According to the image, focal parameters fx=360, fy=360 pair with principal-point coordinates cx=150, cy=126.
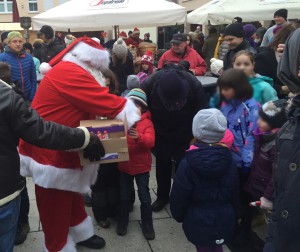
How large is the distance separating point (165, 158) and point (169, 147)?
0.46 ft

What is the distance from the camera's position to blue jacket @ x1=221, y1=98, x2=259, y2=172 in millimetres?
2166

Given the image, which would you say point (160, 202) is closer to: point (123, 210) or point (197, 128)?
point (123, 210)

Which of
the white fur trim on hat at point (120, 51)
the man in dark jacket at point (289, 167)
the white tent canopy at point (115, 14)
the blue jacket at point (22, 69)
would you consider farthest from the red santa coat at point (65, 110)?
the white tent canopy at point (115, 14)

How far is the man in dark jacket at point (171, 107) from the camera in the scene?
3.21m

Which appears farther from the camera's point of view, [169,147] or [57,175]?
[169,147]

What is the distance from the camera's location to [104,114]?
8.46 feet

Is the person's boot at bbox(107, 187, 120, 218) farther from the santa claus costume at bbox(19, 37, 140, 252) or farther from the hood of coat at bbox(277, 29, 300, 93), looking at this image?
the hood of coat at bbox(277, 29, 300, 93)

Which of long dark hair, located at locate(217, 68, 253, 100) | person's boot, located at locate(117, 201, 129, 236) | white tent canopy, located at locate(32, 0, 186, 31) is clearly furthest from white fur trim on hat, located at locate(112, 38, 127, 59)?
long dark hair, located at locate(217, 68, 253, 100)

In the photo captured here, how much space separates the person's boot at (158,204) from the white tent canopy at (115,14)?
3.87 metres

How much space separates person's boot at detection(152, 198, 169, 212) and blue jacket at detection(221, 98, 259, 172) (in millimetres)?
1251

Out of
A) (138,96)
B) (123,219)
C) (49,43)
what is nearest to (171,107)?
(138,96)

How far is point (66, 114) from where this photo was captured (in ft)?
8.57

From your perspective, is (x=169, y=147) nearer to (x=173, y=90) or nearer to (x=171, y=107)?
(x=171, y=107)

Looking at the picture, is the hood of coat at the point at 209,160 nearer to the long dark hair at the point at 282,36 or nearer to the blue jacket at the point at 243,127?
the blue jacket at the point at 243,127
